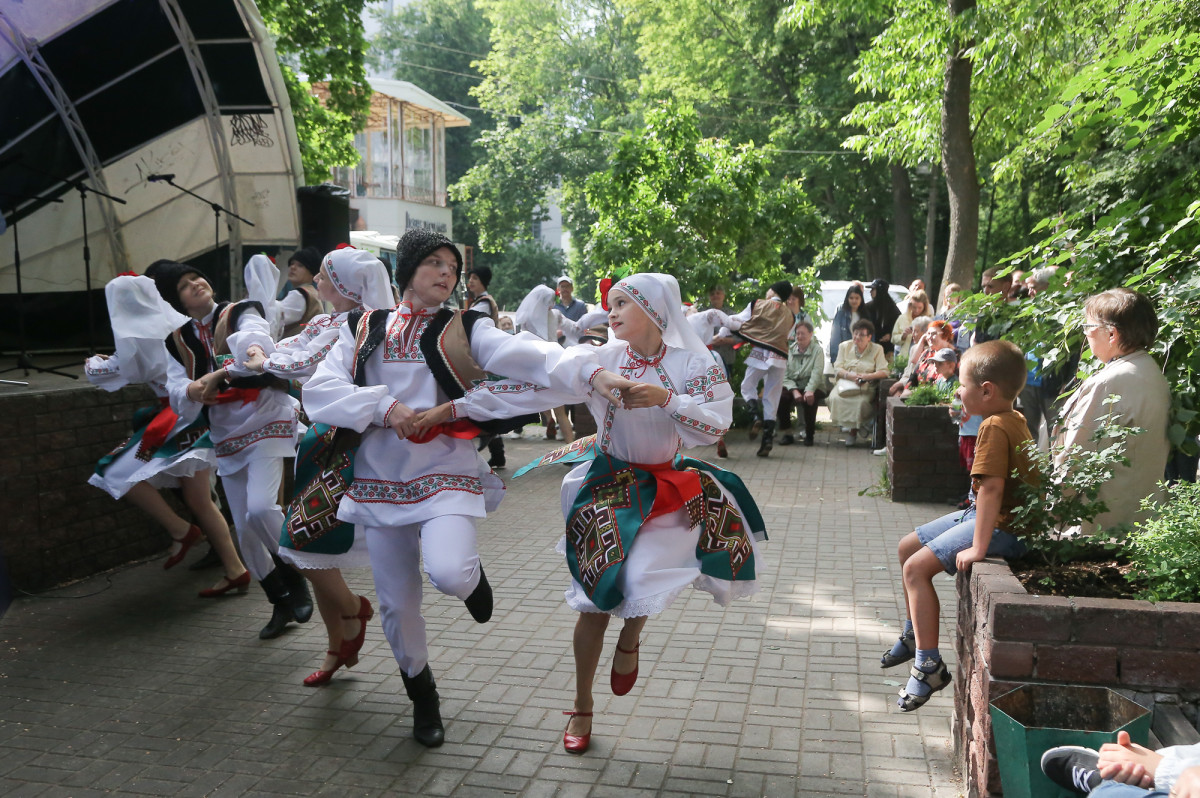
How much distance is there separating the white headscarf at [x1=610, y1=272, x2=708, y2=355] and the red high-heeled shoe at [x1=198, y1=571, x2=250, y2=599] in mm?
3690

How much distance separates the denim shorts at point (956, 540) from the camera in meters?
3.88

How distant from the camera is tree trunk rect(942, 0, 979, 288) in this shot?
12828 mm

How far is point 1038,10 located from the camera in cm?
1233

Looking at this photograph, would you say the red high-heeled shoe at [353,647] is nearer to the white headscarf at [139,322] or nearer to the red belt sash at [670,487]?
the red belt sash at [670,487]

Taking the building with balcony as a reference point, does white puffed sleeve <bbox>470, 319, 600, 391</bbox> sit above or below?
below

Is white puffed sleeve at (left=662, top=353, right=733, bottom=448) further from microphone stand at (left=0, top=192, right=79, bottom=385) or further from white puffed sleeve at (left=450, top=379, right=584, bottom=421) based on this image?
microphone stand at (left=0, top=192, right=79, bottom=385)

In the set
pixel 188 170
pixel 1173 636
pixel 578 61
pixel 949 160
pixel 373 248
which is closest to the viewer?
pixel 1173 636

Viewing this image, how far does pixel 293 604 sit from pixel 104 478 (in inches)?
59.6

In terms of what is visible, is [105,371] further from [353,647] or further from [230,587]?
[353,647]

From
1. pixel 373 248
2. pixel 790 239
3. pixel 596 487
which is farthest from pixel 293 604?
pixel 373 248

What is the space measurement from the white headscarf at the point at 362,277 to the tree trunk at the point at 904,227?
22424 mm

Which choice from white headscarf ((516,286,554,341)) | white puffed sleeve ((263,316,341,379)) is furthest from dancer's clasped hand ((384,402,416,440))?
white headscarf ((516,286,554,341))

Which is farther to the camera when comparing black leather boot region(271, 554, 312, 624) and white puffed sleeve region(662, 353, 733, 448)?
black leather boot region(271, 554, 312, 624)

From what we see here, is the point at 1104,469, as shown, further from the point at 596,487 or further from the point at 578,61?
the point at 578,61
